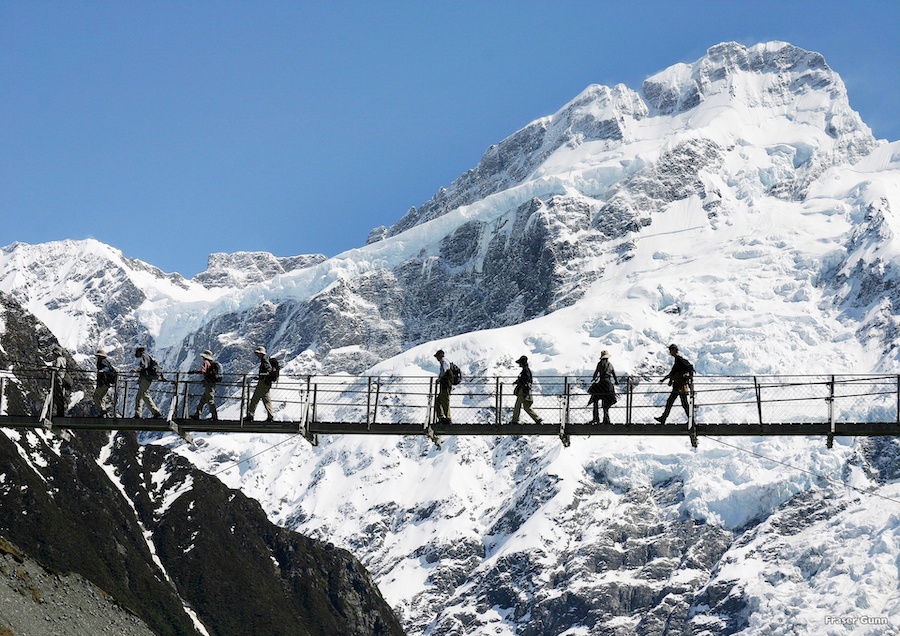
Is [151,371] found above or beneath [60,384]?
above

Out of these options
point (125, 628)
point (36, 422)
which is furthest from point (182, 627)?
point (36, 422)

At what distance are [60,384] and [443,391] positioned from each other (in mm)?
13233

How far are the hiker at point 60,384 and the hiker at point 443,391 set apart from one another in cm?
1266

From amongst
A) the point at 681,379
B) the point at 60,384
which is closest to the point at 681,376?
the point at 681,379

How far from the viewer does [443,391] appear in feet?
168

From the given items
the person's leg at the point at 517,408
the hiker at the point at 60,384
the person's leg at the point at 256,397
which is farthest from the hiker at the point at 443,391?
the hiker at the point at 60,384

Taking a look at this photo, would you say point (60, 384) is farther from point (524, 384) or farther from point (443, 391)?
point (524, 384)

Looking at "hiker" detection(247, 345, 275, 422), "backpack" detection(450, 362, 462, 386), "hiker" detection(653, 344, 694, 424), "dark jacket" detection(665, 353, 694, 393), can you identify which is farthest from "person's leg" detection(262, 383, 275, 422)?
"dark jacket" detection(665, 353, 694, 393)

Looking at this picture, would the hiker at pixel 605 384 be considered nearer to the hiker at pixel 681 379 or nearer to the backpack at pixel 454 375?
the hiker at pixel 681 379

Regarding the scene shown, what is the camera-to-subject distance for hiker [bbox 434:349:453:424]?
167 ft

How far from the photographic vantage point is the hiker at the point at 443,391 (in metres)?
51.0

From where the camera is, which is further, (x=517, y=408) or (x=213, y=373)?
(x=517, y=408)

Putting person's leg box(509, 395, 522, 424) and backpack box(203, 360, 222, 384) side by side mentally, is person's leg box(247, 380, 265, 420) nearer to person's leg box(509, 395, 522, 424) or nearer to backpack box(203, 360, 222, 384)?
backpack box(203, 360, 222, 384)

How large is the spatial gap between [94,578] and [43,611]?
A: 374 feet
